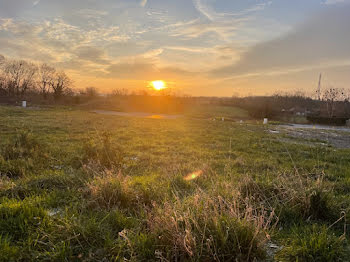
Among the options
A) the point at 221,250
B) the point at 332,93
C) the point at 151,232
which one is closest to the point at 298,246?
the point at 221,250

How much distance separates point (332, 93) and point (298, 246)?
56.1m

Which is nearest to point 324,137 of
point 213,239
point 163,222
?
point 213,239

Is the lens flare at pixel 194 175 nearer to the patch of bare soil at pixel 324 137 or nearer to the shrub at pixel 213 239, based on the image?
the shrub at pixel 213 239

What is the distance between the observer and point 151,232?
2037 millimetres

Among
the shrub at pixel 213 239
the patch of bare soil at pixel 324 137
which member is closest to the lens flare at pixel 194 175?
the shrub at pixel 213 239

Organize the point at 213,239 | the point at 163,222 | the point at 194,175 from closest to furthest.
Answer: the point at 213,239, the point at 163,222, the point at 194,175

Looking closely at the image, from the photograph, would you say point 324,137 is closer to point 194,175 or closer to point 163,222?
point 194,175

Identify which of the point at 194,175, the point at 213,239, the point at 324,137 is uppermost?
the point at 213,239

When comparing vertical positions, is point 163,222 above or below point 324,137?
above

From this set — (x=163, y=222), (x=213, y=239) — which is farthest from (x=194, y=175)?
(x=213, y=239)

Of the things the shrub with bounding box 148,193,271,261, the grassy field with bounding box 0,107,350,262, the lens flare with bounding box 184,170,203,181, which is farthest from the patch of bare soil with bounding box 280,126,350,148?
the shrub with bounding box 148,193,271,261

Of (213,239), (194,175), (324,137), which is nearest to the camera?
(213,239)

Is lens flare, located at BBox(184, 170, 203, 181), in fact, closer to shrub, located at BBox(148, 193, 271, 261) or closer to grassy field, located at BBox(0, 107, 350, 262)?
grassy field, located at BBox(0, 107, 350, 262)

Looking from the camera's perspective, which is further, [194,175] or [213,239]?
[194,175]
